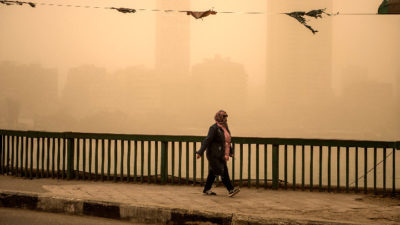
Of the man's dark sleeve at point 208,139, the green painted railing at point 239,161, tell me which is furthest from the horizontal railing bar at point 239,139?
the man's dark sleeve at point 208,139

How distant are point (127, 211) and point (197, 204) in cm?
104

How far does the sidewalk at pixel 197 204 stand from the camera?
20.4ft

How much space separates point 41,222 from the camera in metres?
6.32

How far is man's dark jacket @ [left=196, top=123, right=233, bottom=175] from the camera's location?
319 inches

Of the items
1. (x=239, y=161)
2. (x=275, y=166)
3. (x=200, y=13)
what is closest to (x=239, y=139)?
(x=239, y=161)

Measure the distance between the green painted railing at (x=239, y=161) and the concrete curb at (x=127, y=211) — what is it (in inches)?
92.8

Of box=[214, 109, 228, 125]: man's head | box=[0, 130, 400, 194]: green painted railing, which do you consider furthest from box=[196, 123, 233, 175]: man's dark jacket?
box=[0, 130, 400, 194]: green painted railing

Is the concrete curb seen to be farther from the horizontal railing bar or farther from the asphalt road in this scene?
the horizontal railing bar

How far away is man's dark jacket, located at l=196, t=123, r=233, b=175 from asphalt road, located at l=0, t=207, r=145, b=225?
6.58 feet

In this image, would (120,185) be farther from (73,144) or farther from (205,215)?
(205,215)

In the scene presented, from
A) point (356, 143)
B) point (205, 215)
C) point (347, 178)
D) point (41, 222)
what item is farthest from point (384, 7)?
point (41, 222)

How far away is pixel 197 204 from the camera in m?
7.10

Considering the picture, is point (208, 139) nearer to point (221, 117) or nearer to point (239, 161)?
point (221, 117)

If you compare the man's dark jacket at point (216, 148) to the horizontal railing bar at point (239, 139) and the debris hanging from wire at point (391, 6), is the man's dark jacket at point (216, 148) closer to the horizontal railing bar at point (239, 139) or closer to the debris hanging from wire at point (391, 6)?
the horizontal railing bar at point (239, 139)
